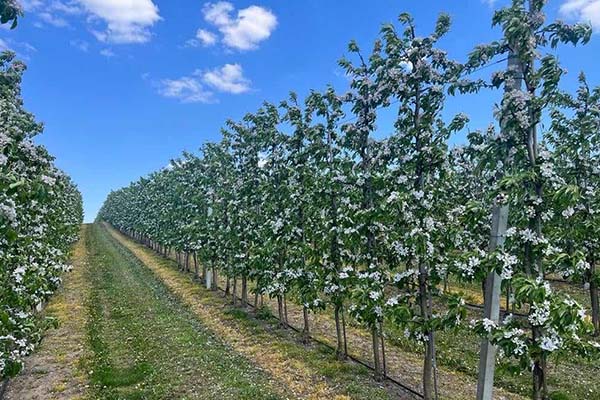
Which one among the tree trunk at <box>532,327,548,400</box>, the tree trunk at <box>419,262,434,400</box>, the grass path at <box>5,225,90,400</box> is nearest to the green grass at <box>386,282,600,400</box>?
the tree trunk at <box>419,262,434,400</box>

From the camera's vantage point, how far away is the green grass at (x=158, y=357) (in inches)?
492

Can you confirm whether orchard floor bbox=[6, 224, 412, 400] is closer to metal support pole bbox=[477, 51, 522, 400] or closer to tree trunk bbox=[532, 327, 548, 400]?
metal support pole bbox=[477, 51, 522, 400]

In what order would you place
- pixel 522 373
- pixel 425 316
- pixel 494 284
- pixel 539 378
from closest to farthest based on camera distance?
pixel 539 378 < pixel 494 284 < pixel 425 316 < pixel 522 373

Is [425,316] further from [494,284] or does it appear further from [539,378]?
[539,378]

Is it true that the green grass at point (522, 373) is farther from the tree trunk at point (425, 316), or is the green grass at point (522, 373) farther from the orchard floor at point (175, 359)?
the orchard floor at point (175, 359)

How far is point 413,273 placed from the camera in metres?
10.8

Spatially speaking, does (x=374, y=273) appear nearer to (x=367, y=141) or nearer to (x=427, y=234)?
(x=427, y=234)

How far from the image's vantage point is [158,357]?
15555 millimetres

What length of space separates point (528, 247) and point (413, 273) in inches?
133

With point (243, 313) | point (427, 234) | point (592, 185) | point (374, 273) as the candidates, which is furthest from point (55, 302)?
point (592, 185)

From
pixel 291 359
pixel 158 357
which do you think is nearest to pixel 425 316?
pixel 291 359

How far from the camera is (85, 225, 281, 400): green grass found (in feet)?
41.0

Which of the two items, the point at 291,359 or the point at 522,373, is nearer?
the point at 522,373

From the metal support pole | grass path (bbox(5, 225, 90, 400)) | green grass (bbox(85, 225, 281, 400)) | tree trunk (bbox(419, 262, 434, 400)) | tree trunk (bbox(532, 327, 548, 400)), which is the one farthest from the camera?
grass path (bbox(5, 225, 90, 400))
